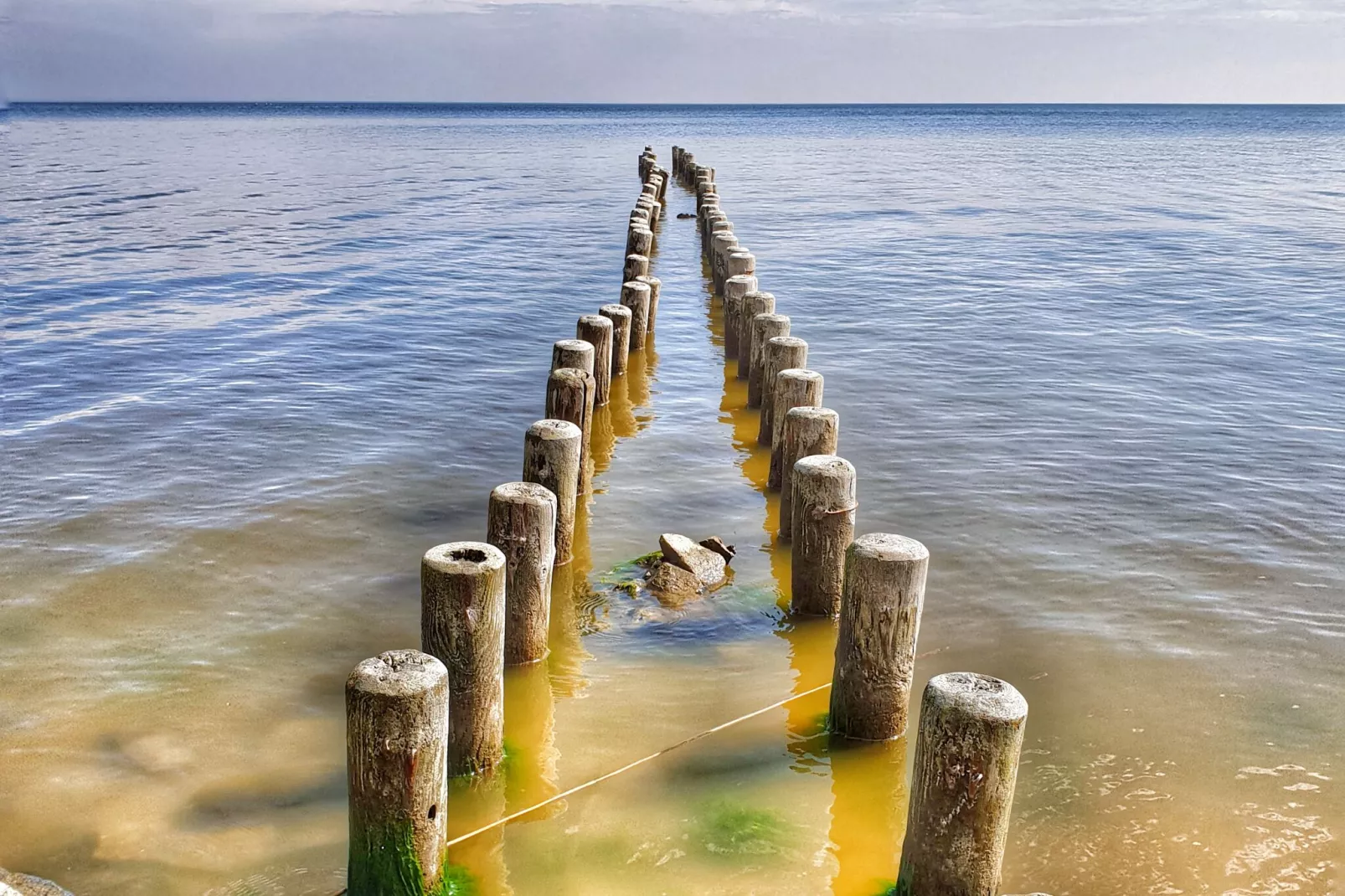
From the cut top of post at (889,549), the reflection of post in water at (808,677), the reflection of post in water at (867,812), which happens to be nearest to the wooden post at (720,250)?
the reflection of post in water at (808,677)

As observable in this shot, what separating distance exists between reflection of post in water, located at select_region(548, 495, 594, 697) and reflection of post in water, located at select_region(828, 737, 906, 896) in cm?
135

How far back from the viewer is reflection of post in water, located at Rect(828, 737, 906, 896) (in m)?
4.28

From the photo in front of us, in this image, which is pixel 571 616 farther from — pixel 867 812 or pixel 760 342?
pixel 760 342

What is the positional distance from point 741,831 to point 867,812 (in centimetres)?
53

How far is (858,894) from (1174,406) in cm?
824

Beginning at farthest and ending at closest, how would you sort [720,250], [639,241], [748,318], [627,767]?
[639,241] → [720,250] → [748,318] → [627,767]

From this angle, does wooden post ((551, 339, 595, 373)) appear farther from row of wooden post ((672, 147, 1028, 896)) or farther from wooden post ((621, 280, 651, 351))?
wooden post ((621, 280, 651, 351))

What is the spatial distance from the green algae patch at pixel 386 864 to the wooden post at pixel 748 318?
7137 millimetres

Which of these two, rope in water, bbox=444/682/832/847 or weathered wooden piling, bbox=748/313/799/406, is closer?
rope in water, bbox=444/682/832/847

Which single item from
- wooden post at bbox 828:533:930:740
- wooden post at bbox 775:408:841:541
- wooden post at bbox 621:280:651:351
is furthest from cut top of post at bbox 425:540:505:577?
wooden post at bbox 621:280:651:351

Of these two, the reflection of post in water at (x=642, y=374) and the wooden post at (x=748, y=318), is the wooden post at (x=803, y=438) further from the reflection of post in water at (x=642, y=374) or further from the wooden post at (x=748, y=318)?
the wooden post at (x=748, y=318)

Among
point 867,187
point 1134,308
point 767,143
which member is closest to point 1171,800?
point 1134,308

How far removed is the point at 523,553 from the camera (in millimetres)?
5219

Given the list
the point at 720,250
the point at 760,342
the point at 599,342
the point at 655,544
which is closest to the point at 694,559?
the point at 655,544
